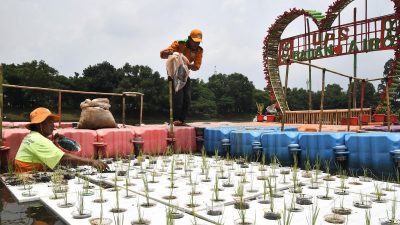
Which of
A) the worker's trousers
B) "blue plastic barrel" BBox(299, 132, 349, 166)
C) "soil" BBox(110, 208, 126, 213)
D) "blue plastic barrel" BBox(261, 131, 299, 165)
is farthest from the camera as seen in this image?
the worker's trousers

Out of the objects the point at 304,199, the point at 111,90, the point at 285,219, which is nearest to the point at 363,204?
the point at 304,199

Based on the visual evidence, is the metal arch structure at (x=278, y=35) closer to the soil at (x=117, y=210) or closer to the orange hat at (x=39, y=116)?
the orange hat at (x=39, y=116)

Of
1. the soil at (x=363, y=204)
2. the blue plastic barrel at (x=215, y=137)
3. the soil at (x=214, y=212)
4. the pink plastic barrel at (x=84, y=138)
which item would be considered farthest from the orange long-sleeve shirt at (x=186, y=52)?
the soil at (x=363, y=204)

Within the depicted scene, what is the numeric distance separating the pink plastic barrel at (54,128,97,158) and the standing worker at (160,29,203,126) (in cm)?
193

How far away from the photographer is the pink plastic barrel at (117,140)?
5684 mm

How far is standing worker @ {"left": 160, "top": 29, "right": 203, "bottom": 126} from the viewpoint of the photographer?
6746 mm

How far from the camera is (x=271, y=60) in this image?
15.6m

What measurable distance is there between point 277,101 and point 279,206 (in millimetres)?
12290

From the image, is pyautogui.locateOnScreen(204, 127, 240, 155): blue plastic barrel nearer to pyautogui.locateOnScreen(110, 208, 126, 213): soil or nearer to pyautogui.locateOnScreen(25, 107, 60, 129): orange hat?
pyautogui.locateOnScreen(25, 107, 60, 129): orange hat

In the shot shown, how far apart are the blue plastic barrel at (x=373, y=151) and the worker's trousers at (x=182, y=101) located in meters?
3.35

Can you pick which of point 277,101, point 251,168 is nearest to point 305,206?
point 251,168

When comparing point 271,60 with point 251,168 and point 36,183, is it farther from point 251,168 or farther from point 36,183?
point 36,183

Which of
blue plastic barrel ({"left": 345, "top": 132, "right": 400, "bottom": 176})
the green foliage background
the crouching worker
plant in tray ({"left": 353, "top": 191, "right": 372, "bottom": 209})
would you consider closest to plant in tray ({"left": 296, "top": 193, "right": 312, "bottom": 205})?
plant in tray ({"left": 353, "top": 191, "right": 372, "bottom": 209})

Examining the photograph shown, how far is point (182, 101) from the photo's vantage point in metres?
7.00
